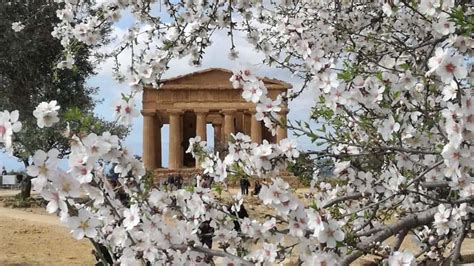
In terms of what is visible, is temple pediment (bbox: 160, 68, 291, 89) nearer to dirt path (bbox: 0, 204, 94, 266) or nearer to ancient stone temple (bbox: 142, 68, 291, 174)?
ancient stone temple (bbox: 142, 68, 291, 174)

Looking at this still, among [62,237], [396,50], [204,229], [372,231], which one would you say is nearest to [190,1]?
[396,50]

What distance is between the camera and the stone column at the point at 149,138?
46.2 m

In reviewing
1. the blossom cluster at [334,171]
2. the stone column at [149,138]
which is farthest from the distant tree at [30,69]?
the stone column at [149,138]

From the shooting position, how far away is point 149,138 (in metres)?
46.8

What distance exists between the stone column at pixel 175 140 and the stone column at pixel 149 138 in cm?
123

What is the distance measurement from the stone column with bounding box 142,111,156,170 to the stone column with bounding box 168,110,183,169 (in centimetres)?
123

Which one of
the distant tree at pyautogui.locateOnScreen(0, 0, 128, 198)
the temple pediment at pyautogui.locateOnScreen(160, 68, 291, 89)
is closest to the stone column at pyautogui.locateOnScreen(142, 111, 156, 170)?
the temple pediment at pyautogui.locateOnScreen(160, 68, 291, 89)

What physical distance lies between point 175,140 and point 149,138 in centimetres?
182

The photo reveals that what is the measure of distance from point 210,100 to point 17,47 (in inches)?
1052

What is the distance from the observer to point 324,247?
2.56 meters

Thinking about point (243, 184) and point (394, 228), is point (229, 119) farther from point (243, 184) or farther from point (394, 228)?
point (394, 228)

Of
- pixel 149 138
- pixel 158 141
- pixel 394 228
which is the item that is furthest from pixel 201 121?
pixel 394 228

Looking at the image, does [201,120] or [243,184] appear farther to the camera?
[201,120]

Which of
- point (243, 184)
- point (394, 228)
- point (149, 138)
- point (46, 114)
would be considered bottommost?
point (394, 228)
